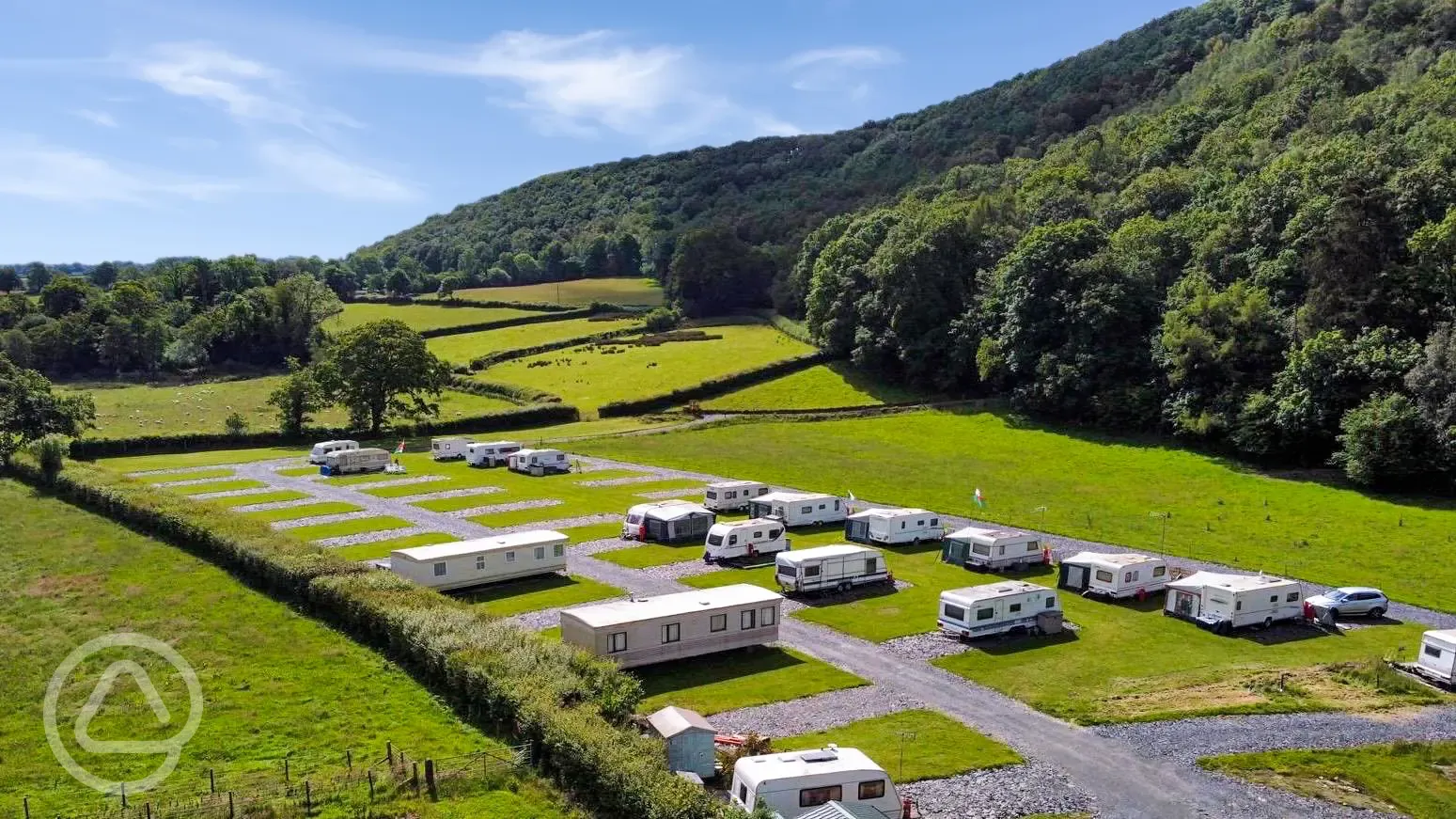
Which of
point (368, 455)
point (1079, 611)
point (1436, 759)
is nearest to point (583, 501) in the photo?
point (368, 455)

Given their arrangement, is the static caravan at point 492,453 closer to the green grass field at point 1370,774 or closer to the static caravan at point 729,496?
the static caravan at point 729,496

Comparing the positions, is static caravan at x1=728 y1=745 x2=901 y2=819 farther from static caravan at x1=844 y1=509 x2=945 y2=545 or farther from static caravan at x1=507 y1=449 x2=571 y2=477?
static caravan at x1=507 y1=449 x2=571 y2=477

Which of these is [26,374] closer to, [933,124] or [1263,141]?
[1263,141]

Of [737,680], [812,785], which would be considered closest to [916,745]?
[812,785]

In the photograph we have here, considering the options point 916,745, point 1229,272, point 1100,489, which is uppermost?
point 1229,272

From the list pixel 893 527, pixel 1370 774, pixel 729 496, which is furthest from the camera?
pixel 729 496

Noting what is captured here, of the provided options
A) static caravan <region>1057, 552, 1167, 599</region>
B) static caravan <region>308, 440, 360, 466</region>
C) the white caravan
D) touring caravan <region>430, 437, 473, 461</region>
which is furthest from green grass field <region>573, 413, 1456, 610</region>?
static caravan <region>308, 440, 360, 466</region>

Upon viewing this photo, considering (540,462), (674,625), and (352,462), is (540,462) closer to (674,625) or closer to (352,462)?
(352,462)
